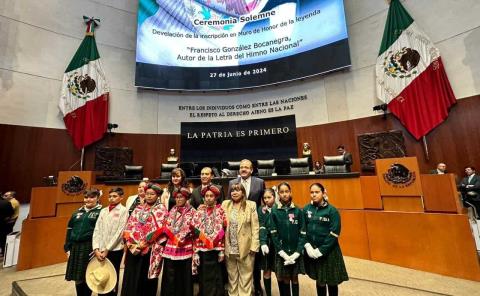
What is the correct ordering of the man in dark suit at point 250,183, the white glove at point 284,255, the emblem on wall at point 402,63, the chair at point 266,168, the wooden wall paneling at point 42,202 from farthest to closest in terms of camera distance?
1. the emblem on wall at point 402,63
2. the chair at point 266,168
3. the wooden wall paneling at point 42,202
4. the man in dark suit at point 250,183
5. the white glove at point 284,255

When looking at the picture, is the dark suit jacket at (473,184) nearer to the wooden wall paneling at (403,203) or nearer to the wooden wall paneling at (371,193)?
the wooden wall paneling at (403,203)

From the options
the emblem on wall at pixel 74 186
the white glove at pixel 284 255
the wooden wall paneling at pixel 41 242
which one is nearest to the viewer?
the white glove at pixel 284 255

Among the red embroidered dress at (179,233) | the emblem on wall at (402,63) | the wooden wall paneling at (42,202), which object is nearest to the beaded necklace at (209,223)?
the red embroidered dress at (179,233)

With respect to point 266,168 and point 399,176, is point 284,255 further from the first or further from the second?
point 266,168

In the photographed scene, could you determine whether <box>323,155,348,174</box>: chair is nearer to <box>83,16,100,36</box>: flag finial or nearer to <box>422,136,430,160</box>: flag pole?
<box>422,136,430,160</box>: flag pole

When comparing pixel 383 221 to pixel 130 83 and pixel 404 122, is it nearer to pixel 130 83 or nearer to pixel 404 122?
pixel 404 122

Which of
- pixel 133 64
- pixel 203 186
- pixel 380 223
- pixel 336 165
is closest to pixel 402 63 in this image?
pixel 336 165

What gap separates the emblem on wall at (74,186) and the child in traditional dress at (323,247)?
3.99 meters

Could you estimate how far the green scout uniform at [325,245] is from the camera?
6.30ft

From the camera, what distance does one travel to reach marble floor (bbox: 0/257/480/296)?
8.25ft

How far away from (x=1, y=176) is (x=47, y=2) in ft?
14.9

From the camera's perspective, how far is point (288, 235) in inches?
82.4

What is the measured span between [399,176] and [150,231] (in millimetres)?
3348

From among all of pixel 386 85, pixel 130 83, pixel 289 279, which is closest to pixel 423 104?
pixel 386 85
